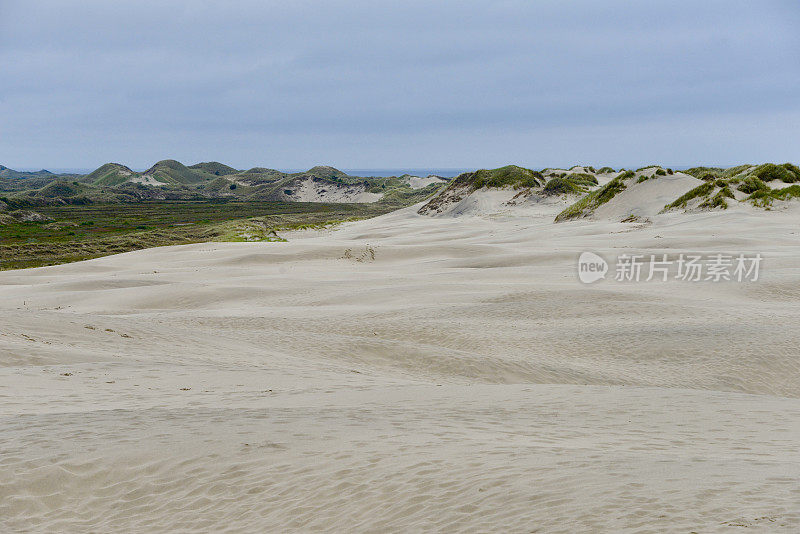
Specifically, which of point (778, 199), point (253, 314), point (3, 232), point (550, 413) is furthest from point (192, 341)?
point (3, 232)

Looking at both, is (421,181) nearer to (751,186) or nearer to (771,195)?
(751,186)

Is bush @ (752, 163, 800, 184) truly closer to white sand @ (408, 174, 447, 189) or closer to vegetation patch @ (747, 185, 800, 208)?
vegetation patch @ (747, 185, 800, 208)

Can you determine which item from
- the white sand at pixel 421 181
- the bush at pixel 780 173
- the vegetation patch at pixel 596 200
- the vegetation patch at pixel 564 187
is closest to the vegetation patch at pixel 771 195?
the bush at pixel 780 173

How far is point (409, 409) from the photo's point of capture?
8.27 m

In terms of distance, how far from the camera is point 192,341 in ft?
44.6

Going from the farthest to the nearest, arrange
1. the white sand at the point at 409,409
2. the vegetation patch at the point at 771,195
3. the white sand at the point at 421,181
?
the white sand at the point at 421,181 < the vegetation patch at the point at 771,195 < the white sand at the point at 409,409

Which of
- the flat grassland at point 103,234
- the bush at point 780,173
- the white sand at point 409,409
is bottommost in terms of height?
the white sand at point 409,409

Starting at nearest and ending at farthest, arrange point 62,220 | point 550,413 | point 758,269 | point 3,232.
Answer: point 550,413, point 758,269, point 3,232, point 62,220

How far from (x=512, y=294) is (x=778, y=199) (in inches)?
1278

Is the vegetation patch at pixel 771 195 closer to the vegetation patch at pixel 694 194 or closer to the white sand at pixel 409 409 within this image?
the vegetation patch at pixel 694 194

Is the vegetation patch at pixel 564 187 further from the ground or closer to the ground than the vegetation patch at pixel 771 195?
further from the ground

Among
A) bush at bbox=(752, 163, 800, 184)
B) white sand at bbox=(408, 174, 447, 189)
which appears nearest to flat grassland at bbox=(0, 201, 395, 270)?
bush at bbox=(752, 163, 800, 184)

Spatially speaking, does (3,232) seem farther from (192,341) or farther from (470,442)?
(470,442)

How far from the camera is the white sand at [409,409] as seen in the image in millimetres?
4883
